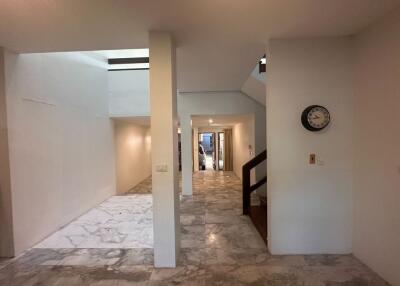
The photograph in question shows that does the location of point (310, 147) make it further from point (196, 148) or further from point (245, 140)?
point (196, 148)

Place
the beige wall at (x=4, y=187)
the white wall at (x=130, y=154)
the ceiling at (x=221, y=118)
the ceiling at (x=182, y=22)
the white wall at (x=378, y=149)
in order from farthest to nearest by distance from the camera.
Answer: the white wall at (x=130, y=154) → the ceiling at (x=221, y=118) → the beige wall at (x=4, y=187) → the white wall at (x=378, y=149) → the ceiling at (x=182, y=22)

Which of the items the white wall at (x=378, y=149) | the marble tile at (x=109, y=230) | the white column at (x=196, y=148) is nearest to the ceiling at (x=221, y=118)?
the marble tile at (x=109, y=230)

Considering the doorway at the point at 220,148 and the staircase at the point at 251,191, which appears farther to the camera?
the doorway at the point at 220,148

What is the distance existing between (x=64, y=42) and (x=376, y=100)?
3.49 m

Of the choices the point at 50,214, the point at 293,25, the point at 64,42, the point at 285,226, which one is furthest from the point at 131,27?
the point at 50,214

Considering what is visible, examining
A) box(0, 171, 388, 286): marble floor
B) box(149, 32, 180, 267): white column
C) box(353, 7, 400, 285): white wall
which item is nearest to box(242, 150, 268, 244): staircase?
box(0, 171, 388, 286): marble floor

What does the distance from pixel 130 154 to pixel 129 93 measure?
2.45 meters

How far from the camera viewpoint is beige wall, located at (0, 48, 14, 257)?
308 cm

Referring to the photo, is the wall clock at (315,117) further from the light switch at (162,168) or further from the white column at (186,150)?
the white column at (186,150)

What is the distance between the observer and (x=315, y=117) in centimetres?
295

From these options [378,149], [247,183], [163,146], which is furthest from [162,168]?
[247,183]

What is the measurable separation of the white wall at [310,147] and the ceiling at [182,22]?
0.28m

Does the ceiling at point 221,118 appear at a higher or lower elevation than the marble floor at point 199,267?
higher

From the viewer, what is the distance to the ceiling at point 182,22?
86.4 inches
